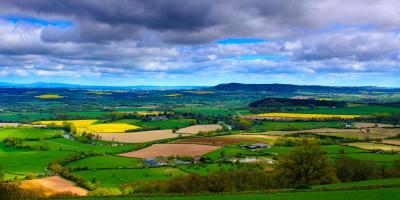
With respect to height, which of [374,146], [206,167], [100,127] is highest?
[374,146]

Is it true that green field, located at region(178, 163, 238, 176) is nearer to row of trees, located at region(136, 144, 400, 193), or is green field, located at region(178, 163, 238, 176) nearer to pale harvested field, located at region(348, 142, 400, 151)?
row of trees, located at region(136, 144, 400, 193)

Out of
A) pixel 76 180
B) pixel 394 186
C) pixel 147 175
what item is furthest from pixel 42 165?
pixel 394 186

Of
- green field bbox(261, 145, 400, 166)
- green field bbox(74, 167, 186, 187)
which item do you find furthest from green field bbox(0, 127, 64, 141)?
green field bbox(261, 145, 400, 166)

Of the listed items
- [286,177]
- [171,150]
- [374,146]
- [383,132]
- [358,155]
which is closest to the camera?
[286,177]

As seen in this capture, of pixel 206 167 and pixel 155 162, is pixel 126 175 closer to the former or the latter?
pixel 155 162

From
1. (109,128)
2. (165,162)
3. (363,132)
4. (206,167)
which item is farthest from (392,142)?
(109,128)

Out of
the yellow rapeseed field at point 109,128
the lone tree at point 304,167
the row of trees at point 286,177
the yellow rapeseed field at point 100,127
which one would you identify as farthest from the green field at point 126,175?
the yellow rapeseed field at point 100,127

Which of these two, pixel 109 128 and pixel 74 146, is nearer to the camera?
pixel 74 146
